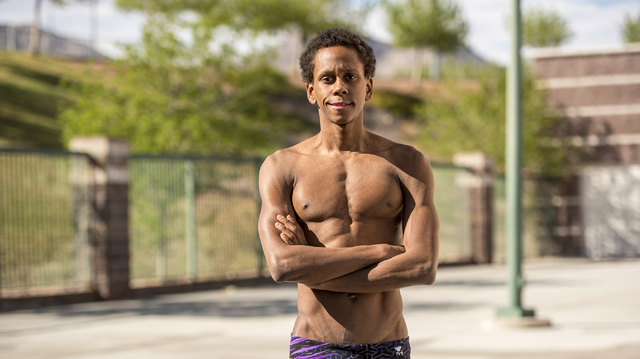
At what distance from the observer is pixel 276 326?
10570mm

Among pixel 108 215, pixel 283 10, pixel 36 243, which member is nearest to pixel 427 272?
pixel 36 243

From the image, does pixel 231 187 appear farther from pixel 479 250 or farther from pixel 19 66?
pixel 19 66

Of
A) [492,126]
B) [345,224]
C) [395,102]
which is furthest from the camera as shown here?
[395,102]

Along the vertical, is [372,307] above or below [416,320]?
above

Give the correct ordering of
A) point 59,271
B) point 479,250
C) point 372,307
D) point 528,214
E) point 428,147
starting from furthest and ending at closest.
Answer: point 428,147 < point 528,214 < point 479,250 < point 59,271 < point 372,307

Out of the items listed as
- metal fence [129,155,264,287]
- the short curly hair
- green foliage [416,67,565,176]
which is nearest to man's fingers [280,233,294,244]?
the short curly hair

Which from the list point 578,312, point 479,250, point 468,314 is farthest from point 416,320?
point 479,250

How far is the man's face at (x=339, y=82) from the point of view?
2.81 meters

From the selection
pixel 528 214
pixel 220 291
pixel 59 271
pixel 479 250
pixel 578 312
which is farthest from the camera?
pixel 528 214

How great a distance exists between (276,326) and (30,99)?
32.4 metres

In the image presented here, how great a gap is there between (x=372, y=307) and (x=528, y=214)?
85.8ft

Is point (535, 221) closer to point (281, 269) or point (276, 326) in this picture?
point (276, 326)

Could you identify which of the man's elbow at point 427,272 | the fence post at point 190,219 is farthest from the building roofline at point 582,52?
the man's elbow at point 427,272

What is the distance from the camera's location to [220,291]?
15914mm
